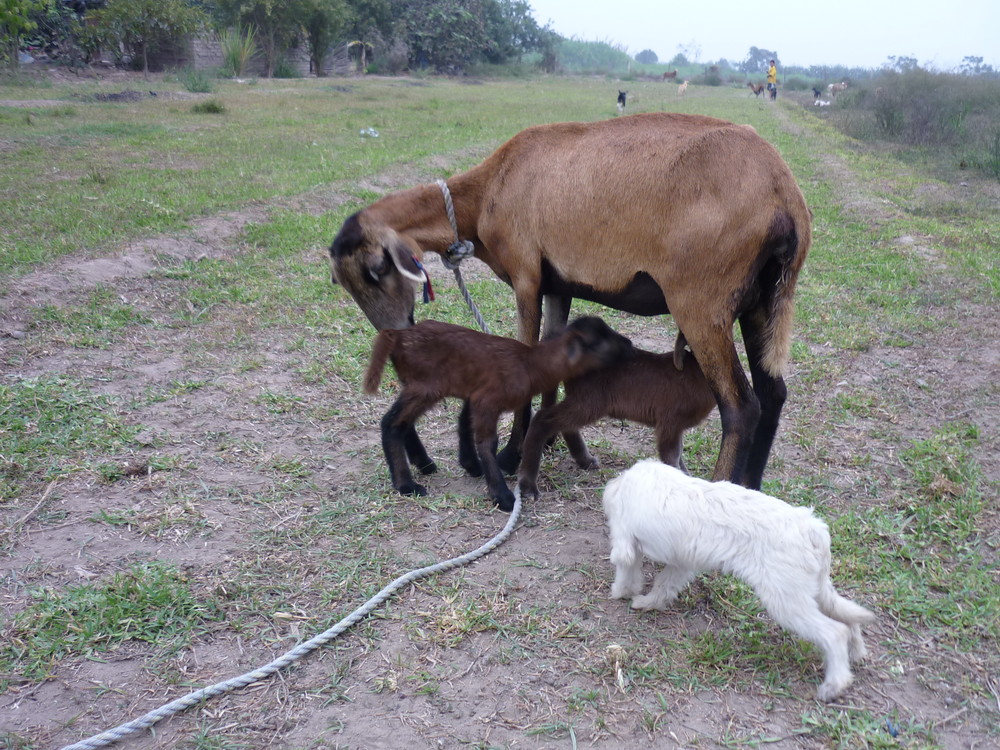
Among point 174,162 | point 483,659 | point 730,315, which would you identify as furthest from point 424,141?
point 483,659

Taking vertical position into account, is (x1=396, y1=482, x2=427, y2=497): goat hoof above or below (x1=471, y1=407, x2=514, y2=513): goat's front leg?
below

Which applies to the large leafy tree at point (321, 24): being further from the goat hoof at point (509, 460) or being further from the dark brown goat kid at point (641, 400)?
the dark brown goat kid at point (641, 400)

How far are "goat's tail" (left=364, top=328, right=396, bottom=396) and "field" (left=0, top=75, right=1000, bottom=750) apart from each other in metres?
0.54

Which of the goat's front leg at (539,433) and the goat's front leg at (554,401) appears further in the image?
the goat's front leg at (554,401)

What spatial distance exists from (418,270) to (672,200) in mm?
1397

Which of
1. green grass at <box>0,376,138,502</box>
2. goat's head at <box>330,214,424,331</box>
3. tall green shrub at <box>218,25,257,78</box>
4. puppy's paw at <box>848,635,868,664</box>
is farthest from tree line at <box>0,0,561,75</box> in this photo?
puppy's paw at <box>848,635,868,664</box>

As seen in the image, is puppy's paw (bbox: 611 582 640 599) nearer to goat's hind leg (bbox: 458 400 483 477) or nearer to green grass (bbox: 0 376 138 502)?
goat's hind leg (bbox: 458 400 483 477)

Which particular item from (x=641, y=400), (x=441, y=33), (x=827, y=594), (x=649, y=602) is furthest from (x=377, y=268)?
(x=441, y=33)

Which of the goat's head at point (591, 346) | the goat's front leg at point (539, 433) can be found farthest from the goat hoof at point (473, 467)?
the goat's head at point (591, 346)

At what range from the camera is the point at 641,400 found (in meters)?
3.85

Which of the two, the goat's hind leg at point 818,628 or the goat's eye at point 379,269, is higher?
the goat's eye at point 379,269

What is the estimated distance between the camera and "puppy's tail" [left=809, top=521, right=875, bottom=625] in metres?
2.68

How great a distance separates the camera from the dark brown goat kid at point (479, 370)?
149 inches

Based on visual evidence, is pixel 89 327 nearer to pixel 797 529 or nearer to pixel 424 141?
pixel 797 529
